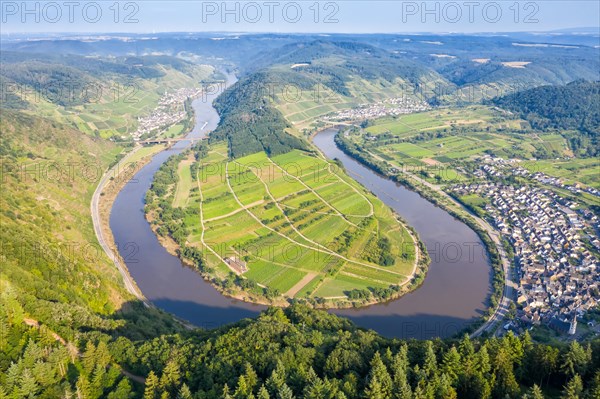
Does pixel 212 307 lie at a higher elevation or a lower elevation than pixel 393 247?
lower

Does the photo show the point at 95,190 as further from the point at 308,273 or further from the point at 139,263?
the point at 308,273

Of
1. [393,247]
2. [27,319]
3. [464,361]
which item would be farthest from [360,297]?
[27,319]

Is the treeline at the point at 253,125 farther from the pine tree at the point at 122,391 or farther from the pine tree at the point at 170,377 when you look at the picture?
the pine tree at the point at 122,391

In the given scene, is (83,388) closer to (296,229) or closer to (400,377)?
(400,377)

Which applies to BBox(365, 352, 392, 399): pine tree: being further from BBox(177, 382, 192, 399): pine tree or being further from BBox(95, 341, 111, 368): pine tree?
BBox(95, 341, 111, 368): pine tree

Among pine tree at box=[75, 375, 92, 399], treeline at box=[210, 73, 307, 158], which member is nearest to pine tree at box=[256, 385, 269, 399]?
pine tree at box=[75, 375, 92, 399]

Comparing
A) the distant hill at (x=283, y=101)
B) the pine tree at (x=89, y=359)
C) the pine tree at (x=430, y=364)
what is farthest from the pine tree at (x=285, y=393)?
the distant hill at (x=283, y=101)

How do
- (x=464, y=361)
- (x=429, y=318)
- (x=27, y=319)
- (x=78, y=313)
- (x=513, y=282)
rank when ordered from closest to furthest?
(x=464, y=361) < (x=27, y=319) < (x=78, y=313) < (x=429, y=318) < (x=513, y=282)
